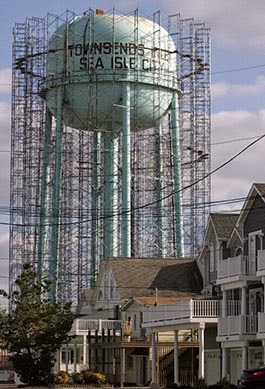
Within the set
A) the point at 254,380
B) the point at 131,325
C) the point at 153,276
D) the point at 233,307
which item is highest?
the point at 153,276

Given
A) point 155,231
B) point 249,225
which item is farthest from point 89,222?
point 249,225

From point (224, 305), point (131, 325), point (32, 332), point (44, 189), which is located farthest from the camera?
point (44, 189)

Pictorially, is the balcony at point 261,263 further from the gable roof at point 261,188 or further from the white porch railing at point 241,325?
the gable roof at point 261,188

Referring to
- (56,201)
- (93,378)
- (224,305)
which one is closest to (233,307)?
(224,305)

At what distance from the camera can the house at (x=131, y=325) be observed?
64.2m

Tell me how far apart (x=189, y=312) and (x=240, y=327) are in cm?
303

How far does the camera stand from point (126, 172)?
77.6 m

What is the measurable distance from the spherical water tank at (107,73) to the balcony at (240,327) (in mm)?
26366

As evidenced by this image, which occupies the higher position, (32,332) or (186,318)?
(186,318)

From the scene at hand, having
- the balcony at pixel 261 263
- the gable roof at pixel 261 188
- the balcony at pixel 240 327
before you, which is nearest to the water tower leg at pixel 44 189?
the balcony at pixel 240 327

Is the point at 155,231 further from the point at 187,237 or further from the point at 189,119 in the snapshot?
the point at 189,119

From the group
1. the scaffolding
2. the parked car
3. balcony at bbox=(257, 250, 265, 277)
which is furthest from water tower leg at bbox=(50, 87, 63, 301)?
the parked car

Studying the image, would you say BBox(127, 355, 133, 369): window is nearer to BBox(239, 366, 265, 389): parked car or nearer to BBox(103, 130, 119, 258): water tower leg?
BBox(103, 130, 119, 258): water tower leg

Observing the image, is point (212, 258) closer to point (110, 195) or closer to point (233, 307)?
point (233, 307)
